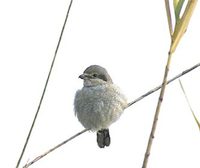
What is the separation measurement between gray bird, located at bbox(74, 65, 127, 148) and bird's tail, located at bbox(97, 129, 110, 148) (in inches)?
1.9

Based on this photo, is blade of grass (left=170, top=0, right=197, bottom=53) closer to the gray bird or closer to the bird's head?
the gray bird

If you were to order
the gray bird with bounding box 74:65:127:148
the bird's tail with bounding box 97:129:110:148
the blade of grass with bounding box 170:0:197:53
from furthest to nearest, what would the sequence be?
the bird's tail with bounding box 97:129:110:148 < the gray bird with bounding box 74:65:127:148 < the blade of grass with bounding box 170:0:197:53

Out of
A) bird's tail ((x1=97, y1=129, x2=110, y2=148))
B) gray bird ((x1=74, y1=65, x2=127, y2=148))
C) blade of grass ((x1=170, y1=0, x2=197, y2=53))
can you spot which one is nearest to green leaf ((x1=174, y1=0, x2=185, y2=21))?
blade of grass ((x1=170, y1=0, x2=197, y2=53))

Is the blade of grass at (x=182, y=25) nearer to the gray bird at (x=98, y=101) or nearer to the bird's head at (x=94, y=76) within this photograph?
the gray bird at (x=98, y=101)

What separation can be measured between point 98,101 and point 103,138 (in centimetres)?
61

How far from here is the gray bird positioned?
475 cm

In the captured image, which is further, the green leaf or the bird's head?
the bird's head

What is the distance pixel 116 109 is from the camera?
4680mm

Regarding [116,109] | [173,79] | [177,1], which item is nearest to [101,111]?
[116,109]

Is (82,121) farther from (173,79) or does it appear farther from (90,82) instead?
(173,79)

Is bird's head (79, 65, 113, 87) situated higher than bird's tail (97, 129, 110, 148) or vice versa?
bird's head (79, 65, 113, 87)

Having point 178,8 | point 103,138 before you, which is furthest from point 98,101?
point 178,8

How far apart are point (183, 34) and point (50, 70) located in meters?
0.53

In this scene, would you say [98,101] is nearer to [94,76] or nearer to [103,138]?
[94,76]
